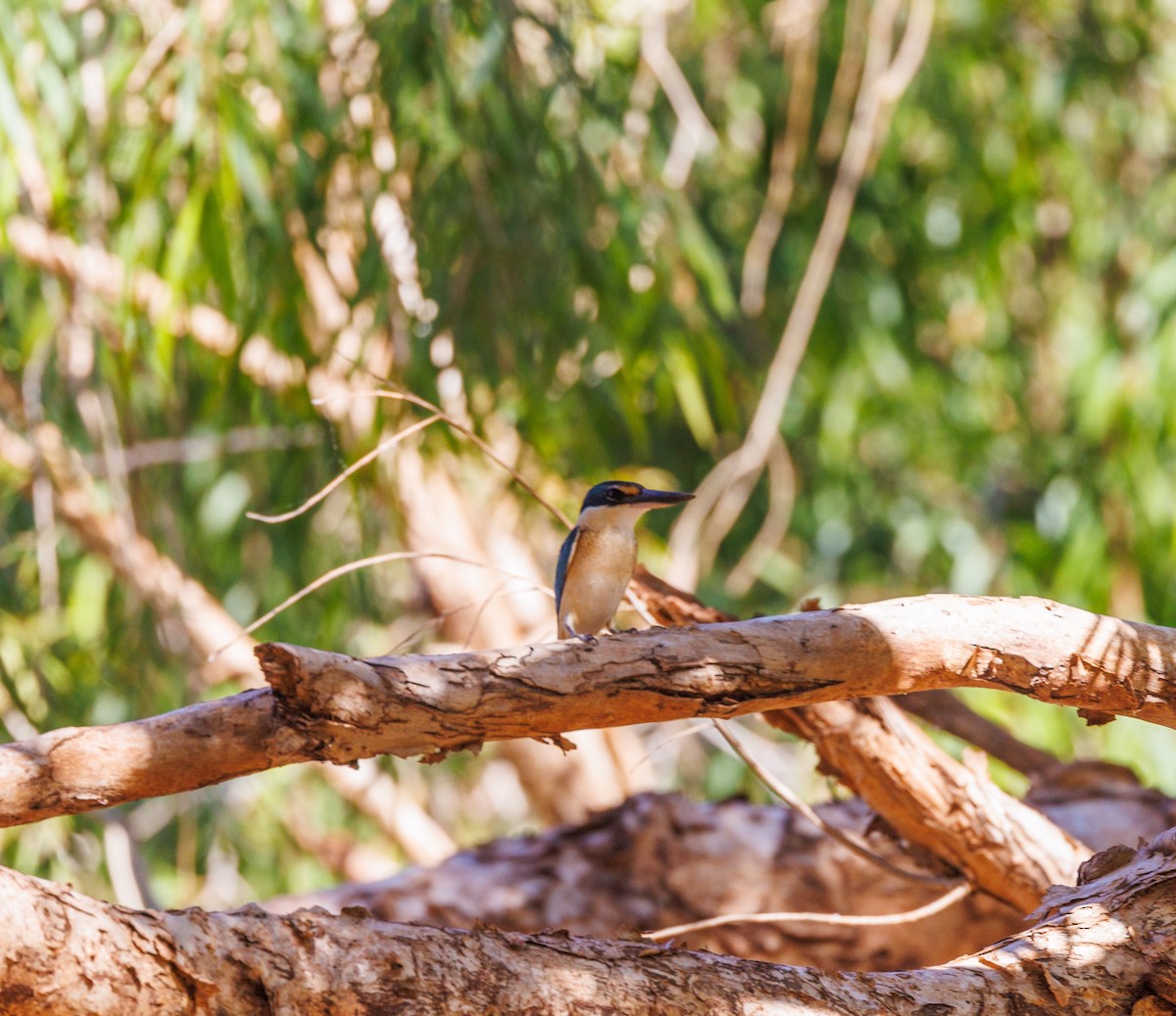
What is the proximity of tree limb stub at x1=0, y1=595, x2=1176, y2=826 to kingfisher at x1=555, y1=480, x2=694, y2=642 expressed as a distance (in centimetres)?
72

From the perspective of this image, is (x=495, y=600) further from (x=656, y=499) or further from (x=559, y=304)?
(x=656, y=499)

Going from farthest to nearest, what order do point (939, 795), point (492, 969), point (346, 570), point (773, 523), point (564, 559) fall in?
point (773, 523), point (564, 559), point (939, 795), point (346, 570), point (492, 969)

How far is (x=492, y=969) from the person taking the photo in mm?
1426

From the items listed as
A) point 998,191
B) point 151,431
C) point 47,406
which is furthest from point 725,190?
point 47,406

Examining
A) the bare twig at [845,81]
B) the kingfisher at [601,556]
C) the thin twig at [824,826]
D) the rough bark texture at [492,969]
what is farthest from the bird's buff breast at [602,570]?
the bare twig at [845,81]

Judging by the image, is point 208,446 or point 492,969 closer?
point 492,969

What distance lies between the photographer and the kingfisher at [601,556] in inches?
93.2

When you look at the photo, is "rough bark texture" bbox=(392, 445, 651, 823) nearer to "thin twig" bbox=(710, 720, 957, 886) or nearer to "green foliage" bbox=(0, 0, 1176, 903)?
"green foliage" bbox=(0, 0, 1176, 903)

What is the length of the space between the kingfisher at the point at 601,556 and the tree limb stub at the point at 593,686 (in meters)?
0.72

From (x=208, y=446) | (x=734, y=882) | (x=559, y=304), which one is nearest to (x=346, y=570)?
(x=734, y=882)

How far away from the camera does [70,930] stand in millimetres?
1237

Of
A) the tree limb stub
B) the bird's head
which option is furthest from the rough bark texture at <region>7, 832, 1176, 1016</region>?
the bird's head

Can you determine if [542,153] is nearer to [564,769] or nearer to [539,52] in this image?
[539,52]

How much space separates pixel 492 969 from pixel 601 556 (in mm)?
1032
